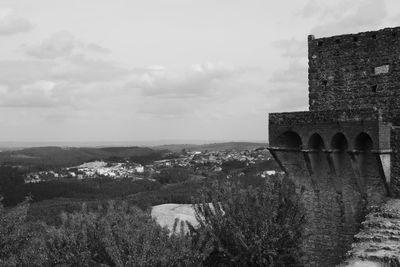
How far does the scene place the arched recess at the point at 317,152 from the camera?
15312 millimetres

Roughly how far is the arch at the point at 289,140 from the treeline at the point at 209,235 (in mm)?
1397

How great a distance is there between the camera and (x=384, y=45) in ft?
49.8

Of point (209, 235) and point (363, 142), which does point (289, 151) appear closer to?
point (363, 142)

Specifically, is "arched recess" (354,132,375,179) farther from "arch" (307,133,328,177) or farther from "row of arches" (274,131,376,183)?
"arch" (307,133,328,177)

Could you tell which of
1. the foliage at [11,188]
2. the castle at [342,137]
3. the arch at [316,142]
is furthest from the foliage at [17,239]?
the foliage at [11,188]

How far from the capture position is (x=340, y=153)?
14.9 m

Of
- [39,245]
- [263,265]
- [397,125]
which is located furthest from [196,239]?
[397,125]

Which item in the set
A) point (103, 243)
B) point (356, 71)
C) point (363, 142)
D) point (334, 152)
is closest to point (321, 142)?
point (334, 152)

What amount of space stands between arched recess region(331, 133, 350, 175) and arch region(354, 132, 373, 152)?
47 cm

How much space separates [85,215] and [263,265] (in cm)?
731

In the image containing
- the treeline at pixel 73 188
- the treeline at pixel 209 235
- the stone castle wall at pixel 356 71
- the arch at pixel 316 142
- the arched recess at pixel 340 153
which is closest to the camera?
the arched recess at pixel 340 153

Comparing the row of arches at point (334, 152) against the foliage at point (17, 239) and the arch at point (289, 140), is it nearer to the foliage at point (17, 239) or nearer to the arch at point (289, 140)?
the arch at point (289, 140)

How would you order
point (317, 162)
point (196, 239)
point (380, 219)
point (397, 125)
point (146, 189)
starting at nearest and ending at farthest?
point (380, 219), point (397, 125), point (317, 162), point (196, 239), point (146, 189)

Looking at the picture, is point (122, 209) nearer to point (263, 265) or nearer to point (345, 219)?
point (263, 265)
